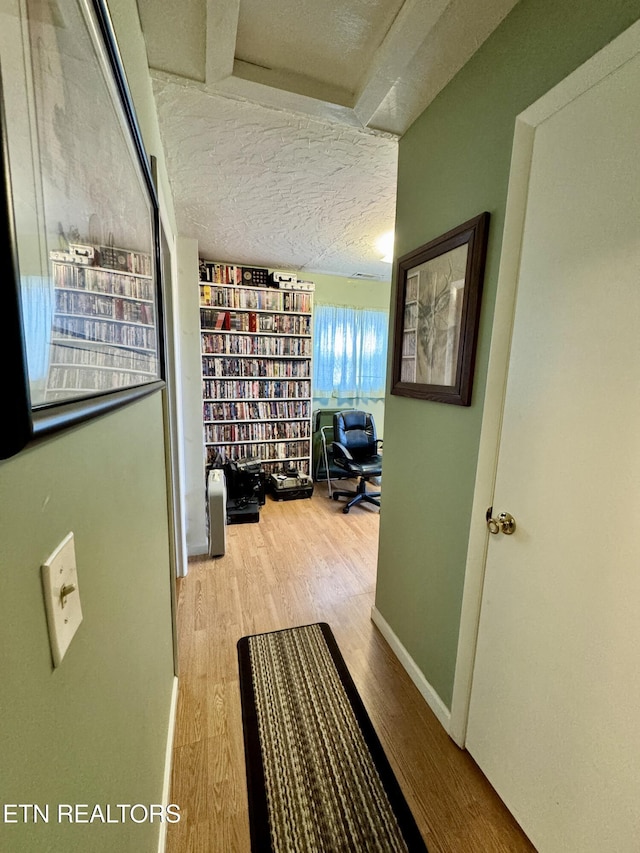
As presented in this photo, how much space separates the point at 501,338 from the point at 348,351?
3089 millimetres

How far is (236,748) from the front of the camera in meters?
1.24

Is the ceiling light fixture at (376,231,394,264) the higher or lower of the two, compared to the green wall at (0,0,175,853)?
higher

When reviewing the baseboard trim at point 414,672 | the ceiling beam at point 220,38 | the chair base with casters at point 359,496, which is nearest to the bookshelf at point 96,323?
the ceiling beam at point 220,38

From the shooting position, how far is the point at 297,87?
1248 mm

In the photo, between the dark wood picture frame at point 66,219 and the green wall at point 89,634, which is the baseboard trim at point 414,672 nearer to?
the green wall at point 89,634

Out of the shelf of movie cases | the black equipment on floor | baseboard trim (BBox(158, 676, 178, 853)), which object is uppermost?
the shelf of movie cases

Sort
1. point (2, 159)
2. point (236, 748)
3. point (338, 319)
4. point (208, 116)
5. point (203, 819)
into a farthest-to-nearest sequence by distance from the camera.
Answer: point (338, 319) → point (208, 116) → point (236, 748) → point (203, 819) → point (2, 159)

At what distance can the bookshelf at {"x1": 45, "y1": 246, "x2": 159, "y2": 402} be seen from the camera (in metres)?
0.37

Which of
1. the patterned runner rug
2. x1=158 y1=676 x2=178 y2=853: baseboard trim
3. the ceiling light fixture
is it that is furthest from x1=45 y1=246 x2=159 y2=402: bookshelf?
the ceiling light fixture

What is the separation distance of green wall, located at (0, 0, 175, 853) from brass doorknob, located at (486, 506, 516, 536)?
1.02m

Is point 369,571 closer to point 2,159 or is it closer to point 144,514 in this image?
point 144,514

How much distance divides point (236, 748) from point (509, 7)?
2504 millimetres

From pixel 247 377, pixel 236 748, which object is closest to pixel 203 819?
pixel 236 748

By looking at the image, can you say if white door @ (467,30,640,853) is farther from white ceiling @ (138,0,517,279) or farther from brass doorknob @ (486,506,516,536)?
white ceiling @ (138,0,517,279)
